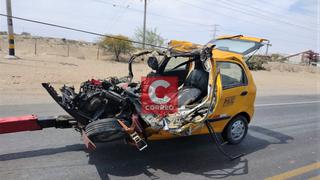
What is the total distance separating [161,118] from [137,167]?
2.92ft

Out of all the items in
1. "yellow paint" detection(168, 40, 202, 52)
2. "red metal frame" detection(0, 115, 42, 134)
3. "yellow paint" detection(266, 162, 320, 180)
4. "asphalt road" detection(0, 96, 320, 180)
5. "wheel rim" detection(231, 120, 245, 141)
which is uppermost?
"yellow paint" detection(168, 40, 202, 52)

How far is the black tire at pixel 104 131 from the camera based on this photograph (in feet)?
15.6

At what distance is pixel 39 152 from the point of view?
17.9 feet

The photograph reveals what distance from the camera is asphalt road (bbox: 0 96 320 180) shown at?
4848mm

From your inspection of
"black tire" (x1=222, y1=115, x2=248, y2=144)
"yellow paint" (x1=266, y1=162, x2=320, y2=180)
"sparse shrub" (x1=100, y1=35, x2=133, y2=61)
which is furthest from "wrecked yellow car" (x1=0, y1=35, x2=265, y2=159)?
"sparse shrub" (x1=100, y1=35, x2=133, y2=61)

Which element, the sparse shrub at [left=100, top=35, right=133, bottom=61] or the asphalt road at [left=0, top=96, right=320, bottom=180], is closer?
the asphalt road at [left=0, top=96, right=320, bottom=180]

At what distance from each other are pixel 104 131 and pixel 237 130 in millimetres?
3026

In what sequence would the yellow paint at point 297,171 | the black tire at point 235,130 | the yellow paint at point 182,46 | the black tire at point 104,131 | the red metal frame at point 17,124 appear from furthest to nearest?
the black tire at point 235,130 < the yellow paint at point 182,46 < the yellow paint at point 297,171 < the red metal frame at point 17,124 < the black tire at point 104,131

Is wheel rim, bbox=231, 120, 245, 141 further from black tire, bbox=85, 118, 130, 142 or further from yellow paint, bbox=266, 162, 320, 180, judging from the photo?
black tire, bbox=85, 118, 130, 142

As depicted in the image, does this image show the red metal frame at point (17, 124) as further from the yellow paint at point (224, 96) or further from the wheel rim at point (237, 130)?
the wheel rim at point (237, 130)

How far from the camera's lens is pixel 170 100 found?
6148mm

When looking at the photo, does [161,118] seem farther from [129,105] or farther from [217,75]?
[217,75]

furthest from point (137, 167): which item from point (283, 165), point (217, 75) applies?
point (283, 165)

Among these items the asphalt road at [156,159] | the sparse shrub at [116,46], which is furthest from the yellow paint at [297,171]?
the sparse shrub at [116,46]
